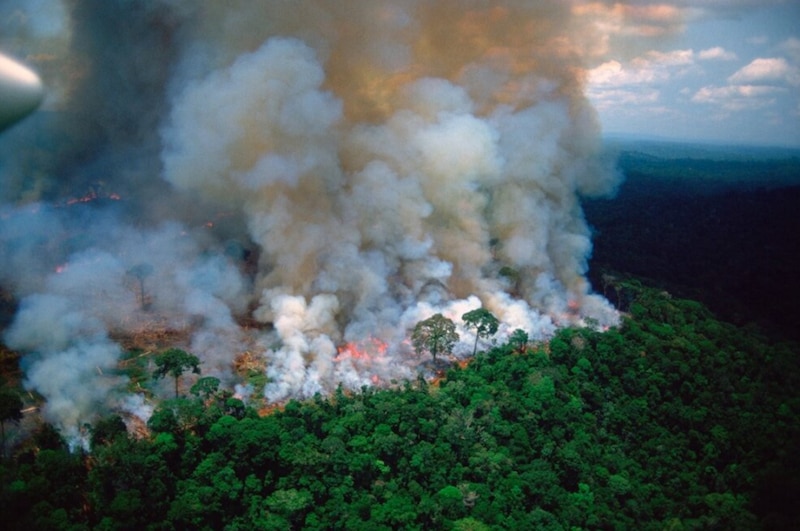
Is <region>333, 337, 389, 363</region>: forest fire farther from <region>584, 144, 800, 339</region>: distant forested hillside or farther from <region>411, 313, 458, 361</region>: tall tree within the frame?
<region>584, 144, 800, 339</region>: distant forested hillside

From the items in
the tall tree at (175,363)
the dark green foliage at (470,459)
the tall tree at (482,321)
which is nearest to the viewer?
the dark green foliage at (470,459)

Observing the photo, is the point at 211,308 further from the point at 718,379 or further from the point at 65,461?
the point at 718,379

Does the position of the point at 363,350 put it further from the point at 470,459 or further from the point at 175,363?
the point at 175,363

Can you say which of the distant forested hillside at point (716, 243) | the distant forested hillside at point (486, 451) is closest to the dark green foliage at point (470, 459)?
the distant forested hillside at point (486, 451)

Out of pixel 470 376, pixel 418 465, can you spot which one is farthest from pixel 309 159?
pixel 418 465

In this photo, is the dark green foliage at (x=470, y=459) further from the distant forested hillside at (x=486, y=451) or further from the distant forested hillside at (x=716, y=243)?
the distant forested hillside at (x=716, y=243)

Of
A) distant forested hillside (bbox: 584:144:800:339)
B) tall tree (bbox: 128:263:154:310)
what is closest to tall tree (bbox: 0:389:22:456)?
tall tree (bbox: 128:263:154:310)

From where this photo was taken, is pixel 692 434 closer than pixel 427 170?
Yes

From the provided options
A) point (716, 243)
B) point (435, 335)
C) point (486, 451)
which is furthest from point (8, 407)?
point (716, 243)
